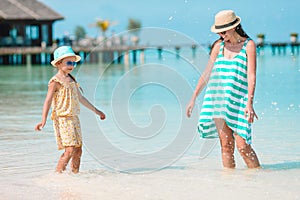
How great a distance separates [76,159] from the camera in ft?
18.5

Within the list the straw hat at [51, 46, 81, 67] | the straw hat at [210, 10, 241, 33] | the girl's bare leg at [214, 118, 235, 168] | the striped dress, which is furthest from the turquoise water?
the straw hat at [51, 46, 81, 67]

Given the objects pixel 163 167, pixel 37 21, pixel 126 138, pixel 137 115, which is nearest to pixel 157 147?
pixel 126 138

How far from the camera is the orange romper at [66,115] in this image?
5.41 meters

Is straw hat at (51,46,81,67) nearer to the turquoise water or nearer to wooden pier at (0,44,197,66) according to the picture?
the turquoise water

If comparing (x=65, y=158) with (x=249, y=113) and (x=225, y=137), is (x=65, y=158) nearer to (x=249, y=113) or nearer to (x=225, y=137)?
(x=225, y=137)

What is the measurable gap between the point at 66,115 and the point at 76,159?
1.47ft

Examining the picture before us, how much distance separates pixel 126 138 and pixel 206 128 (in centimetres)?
274

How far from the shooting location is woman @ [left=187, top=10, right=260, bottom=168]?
5438 millimetres

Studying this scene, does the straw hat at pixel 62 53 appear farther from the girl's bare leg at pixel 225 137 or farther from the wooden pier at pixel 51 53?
the wooden pier at pixel 51 53

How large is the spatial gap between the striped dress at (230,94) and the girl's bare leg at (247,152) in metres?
0.04

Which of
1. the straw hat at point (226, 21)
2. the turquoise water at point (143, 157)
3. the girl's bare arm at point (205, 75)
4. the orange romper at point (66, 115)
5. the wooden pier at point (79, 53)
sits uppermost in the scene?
the straw hat at point (226, 21)

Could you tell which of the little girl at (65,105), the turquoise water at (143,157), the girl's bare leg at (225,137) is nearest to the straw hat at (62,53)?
the little girl at (65,105)

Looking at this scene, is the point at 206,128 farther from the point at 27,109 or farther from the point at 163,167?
the point at 27,109

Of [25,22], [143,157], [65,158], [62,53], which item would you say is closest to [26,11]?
[25,22]
